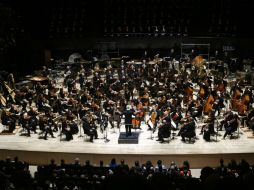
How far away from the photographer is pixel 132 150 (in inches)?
614

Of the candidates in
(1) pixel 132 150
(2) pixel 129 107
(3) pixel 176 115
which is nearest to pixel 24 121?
(2) pixel 129 107

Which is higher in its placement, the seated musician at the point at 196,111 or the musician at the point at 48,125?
the seated musician at the point at 196,111

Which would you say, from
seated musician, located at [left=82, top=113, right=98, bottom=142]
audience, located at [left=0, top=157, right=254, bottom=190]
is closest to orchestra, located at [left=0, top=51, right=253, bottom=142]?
seated musician, located at [left=82, top=113, right=98, bottom=142]

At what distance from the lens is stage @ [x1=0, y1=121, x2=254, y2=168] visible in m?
15.0

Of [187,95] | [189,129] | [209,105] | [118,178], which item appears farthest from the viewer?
[187,95]

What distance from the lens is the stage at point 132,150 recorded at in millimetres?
15031

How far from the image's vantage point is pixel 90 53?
27266 mm

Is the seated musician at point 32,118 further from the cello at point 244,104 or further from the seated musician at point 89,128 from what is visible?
the cello at point 244,104

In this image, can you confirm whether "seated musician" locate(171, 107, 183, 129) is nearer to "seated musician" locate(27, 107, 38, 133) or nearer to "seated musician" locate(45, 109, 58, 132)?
"seated musician" locate(45, 109, 58, 132)

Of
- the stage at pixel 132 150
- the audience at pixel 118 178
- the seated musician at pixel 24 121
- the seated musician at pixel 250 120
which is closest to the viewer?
the audience at pixel 118 178

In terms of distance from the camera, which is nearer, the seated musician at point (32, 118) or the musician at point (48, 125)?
the musician at point (48, 125)

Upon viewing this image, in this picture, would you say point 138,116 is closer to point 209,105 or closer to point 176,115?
point 176,115

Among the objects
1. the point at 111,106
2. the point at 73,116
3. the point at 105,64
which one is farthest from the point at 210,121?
the point at 105,64

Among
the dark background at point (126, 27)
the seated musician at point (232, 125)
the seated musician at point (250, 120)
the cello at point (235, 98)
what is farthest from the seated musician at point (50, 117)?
the dark background at point (126, 27)
